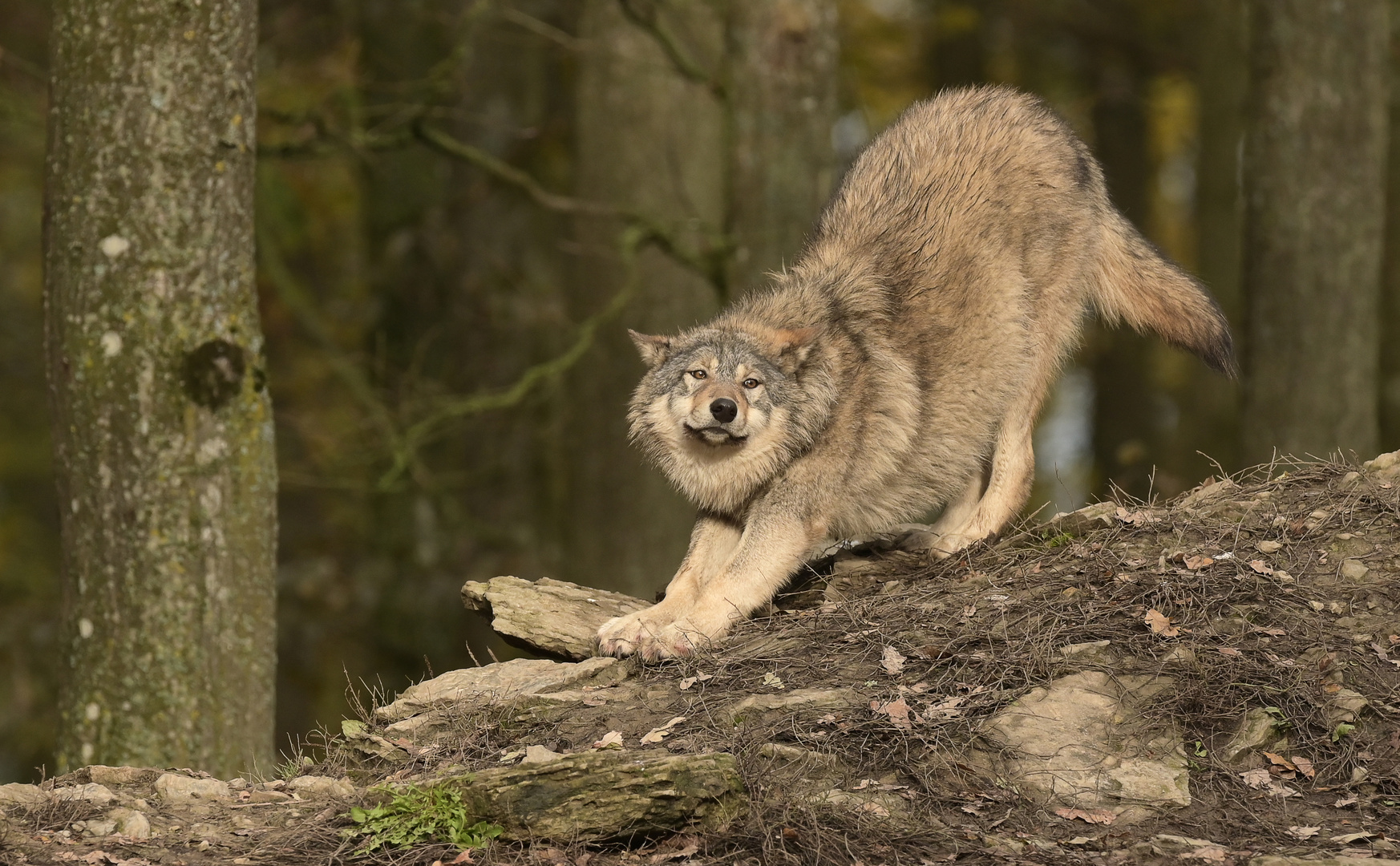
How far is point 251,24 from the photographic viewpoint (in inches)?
284

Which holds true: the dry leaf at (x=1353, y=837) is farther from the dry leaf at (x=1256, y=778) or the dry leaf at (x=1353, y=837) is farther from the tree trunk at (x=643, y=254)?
the tree trunk at (x=643, y=254)

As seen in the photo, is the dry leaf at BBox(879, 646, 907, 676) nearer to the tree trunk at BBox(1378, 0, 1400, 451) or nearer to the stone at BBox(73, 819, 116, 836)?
the stone at BBox(73, 819, 116, 836)

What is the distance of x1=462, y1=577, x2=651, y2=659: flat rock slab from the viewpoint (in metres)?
6.88

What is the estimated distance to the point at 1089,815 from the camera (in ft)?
15.9

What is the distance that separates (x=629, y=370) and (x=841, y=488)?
571 centimetres

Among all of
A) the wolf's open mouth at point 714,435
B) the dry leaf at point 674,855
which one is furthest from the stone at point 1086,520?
the dry leaf at point 674,855

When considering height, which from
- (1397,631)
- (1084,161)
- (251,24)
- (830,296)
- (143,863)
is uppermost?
(251,24)

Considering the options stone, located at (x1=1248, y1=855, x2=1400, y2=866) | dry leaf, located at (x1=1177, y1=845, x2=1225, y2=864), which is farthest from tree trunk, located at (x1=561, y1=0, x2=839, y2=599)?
stone, located at (x1=1248, y1=855, x2=1400, y2=866)

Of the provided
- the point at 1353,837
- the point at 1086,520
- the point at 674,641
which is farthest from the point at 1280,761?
the point at 674,641

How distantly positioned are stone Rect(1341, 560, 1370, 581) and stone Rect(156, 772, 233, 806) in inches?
188

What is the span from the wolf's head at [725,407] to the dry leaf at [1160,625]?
6.51 feet

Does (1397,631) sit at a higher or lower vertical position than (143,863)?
higher

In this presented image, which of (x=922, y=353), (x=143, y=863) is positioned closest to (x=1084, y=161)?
(x=922, y=353)

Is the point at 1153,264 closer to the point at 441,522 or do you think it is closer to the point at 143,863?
the point at 143,863
